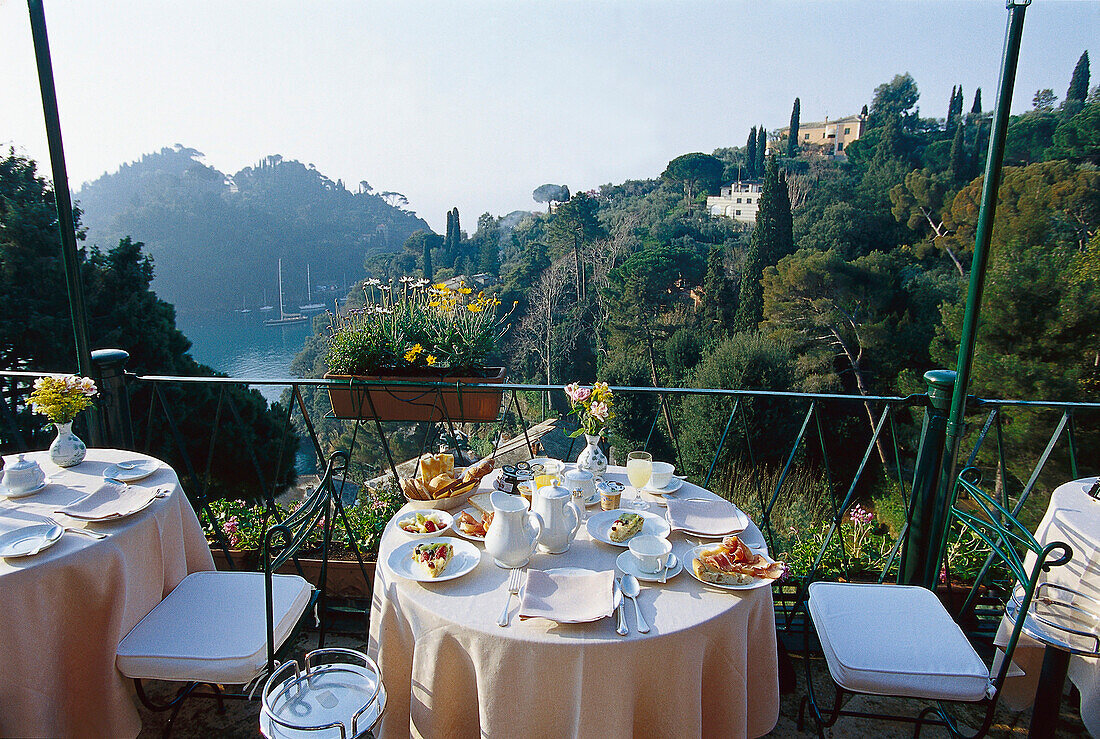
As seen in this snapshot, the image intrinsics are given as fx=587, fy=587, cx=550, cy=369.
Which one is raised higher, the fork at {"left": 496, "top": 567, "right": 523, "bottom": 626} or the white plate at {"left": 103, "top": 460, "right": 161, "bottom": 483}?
the white plate at {"left": 103, "top": 460, "right": 161, "bottom": 483}

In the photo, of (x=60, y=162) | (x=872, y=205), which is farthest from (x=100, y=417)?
(x=872, y=205)

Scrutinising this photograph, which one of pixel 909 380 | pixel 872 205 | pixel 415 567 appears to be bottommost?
pixel 909 380

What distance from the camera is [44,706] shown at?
135 cm

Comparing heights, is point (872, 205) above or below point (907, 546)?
above

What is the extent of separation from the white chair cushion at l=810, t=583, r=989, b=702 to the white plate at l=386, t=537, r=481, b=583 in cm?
91

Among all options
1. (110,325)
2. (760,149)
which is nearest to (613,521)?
(110,325)

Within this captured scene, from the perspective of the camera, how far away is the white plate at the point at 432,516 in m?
1.48

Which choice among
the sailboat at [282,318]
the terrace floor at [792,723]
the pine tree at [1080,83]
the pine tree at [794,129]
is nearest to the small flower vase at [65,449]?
the terrace floor at [792,723]

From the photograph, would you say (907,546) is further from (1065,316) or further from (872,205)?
(872,205)

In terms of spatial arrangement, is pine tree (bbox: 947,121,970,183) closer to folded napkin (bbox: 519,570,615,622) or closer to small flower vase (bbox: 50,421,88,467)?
folded napkin (bbox: 519,570,615,622)

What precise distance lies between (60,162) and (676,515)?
2513 millimetres

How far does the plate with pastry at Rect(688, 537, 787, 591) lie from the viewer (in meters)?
1.26

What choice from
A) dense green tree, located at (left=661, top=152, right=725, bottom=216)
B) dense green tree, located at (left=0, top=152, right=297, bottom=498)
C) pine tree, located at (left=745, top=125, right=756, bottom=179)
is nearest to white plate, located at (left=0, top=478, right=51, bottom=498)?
dense green tree, located at (left=0, top=152, right=297, bottom=498)

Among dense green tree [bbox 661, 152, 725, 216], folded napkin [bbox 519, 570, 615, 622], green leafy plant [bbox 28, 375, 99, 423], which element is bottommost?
folded napkin [bbox 519, 570, 615, 622]
